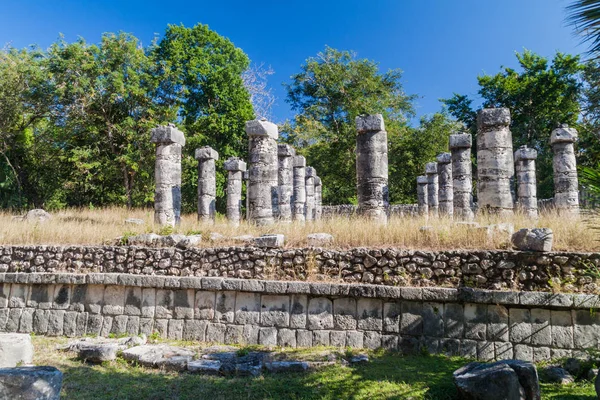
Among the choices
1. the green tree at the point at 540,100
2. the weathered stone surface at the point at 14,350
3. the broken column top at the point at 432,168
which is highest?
the green tree at the point at 540,100

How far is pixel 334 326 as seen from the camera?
7.16m

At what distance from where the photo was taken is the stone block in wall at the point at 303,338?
725 centimetres

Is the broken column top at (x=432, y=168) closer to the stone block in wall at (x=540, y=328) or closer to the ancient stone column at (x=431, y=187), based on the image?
the ancient stone column at (x=431, y=187)

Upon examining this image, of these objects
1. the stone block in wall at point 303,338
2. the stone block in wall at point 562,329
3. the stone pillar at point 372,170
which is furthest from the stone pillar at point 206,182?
the stone block in wall at point 562,329

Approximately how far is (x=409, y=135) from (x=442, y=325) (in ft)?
80.2

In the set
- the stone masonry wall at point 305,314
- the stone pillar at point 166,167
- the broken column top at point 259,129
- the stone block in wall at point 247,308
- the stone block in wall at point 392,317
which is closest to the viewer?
the stone masonry wall at point 305,314

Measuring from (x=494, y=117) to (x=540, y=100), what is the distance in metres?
17.9

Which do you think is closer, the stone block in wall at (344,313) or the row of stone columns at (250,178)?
the stone block in wall at (344,313)

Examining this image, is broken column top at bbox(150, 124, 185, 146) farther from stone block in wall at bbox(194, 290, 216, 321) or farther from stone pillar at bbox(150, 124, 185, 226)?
stone block in wall at bbox(194, 290, 216, 321)

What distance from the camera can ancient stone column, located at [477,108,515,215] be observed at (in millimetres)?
11406

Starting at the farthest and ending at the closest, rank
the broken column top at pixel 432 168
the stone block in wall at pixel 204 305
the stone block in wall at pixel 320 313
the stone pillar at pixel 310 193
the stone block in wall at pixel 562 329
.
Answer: the stone pillar at pixel 310 193, the broken column top at pixel 432 168, the stone block in wall at pixel 204 305, the stone block in wall at pixel 320 313, the stone block in wall at pixel 562 329

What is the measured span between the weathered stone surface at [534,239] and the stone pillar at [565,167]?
1074 centimetres

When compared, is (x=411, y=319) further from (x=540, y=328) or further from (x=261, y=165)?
(x=261, y=165)

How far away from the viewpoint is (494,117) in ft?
37.5
